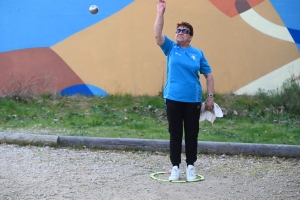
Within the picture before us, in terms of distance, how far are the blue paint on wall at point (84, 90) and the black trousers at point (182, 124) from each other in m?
6.17

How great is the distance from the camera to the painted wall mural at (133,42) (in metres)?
12.3

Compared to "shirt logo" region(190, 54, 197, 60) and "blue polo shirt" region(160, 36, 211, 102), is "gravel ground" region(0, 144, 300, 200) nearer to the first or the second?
"blue polo shirt" region(160, 36, 211, 102)

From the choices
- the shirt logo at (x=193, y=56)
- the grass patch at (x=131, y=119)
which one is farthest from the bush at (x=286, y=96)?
the shirt logo at (x=193, y=56)

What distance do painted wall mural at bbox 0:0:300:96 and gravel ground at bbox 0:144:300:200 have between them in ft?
13.9

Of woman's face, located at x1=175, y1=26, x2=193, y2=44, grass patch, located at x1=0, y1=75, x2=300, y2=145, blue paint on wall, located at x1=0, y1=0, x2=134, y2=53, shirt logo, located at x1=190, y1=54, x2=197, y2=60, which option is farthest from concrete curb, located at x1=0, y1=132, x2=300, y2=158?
blue paint on wall, located at x1=0, y1=0, x2=134, y2=53

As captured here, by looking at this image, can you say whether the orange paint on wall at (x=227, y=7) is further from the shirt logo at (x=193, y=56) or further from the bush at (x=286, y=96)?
the shirt logo at (x=193, y=56)

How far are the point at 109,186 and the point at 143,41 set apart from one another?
6633 millimetres

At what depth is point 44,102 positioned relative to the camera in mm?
11992

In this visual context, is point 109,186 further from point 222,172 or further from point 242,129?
point 242,129

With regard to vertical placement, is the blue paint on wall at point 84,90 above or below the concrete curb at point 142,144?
above

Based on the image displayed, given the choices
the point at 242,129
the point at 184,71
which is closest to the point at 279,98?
the point at 242,129

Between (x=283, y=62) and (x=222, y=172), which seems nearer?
(x=222, y=172)

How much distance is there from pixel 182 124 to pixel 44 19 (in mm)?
6978

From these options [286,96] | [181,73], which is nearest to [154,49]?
[286,96]
